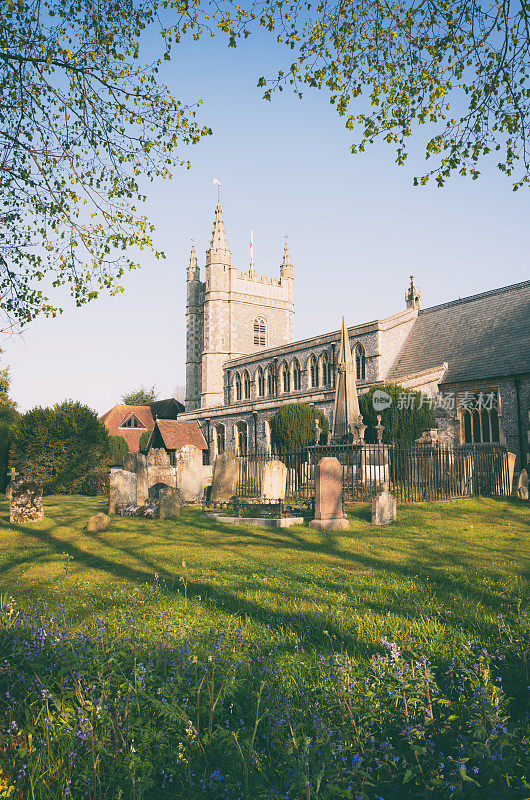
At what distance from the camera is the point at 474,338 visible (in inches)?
1040

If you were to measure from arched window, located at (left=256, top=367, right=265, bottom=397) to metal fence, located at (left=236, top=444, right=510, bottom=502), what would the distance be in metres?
22.7

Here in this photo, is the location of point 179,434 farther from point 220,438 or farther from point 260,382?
point 260,382

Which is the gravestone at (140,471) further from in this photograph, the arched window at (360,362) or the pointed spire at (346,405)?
the arched window at (360,362)

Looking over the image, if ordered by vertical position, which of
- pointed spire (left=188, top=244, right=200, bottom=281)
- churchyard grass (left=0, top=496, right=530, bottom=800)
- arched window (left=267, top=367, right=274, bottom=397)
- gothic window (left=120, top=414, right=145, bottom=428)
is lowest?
churchyard grass (left=0, top=496, right=530, bottom=800)

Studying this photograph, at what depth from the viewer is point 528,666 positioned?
3.36m

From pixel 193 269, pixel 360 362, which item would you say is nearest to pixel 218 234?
pixel 193 269

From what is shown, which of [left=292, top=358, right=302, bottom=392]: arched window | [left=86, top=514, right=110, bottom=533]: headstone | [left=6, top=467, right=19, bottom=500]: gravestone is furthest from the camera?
[left=292, top=358, right=302, bottom=392]: arched window

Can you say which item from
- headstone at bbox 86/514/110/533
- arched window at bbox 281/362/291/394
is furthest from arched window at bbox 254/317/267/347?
headstone at bbox 86/514/110/533

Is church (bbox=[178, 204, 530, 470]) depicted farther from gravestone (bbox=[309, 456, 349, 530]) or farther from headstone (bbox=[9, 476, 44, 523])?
headstone (bbox=[9, 476, 44, 523])

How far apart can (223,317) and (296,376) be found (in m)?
15.0

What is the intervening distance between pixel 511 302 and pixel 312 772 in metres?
27.9

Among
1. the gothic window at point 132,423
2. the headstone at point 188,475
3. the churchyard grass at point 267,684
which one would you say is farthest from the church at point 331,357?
the churchyard grass at point 267,684

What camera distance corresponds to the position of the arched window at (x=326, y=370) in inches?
1344

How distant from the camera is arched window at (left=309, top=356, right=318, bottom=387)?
35250mm
